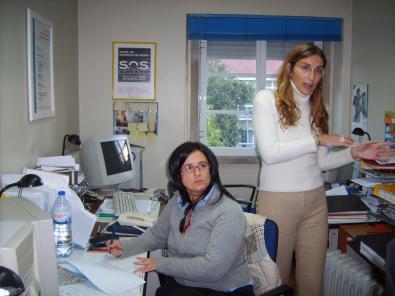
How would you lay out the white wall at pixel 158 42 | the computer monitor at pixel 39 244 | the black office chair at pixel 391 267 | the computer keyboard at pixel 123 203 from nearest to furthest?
the computer monitor at pixel 39 244
the black office chair at pixel 391 267
the computer keyboard at pixel 123 203
the white wall at pixel 158 42

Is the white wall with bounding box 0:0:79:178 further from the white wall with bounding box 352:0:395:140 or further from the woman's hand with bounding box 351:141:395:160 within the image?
the white wall with bounding box 352:0:395:140

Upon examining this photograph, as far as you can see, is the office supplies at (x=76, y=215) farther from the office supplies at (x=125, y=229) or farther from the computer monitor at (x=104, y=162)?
the computer monitor at (x=104, y=162)

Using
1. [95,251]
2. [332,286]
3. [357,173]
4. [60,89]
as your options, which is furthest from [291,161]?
[60,89]

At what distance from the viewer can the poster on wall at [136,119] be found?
11.4 feet

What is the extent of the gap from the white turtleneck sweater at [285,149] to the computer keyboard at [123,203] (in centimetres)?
86

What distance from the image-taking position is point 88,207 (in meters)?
2.25

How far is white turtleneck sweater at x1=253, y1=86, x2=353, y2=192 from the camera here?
157cm

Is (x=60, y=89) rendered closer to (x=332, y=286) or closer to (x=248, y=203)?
(x=248, y=203)

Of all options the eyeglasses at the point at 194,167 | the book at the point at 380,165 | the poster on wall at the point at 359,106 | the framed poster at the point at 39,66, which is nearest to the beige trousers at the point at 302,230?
the eyeglasses at the point at 194,167

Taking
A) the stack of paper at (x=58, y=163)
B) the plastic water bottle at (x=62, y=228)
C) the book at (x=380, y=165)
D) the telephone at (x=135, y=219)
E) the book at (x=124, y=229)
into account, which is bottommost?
the book at (x=124, y=229)

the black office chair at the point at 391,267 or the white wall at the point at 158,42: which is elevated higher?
the white wall at the point at 158,42

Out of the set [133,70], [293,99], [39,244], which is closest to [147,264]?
[39,244]

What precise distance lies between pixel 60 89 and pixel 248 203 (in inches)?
67.1

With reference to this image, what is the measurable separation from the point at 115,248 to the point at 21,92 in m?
1.11
